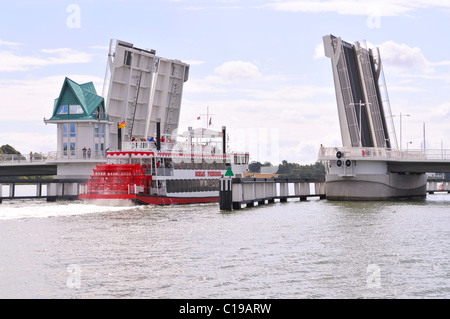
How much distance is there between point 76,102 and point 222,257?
4411 centimetres

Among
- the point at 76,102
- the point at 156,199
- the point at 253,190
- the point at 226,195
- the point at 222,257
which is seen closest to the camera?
the point at 222,257

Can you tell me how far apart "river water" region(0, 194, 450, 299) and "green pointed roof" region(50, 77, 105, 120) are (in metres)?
26.8

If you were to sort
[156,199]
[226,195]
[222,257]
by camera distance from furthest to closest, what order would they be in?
[156,199]
[226,195]
[222,257]

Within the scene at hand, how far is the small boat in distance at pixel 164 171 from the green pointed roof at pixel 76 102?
29.1ft

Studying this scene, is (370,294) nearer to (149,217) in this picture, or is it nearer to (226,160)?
(149,217)

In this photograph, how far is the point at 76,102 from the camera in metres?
63.4

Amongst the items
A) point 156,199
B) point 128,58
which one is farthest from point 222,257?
point 128,58

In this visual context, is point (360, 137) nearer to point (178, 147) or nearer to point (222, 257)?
point (178, 147)

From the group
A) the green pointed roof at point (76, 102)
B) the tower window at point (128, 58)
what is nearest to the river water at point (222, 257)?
the tower window at point (128, 58)

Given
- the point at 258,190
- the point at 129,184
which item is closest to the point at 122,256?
the point at 129,184

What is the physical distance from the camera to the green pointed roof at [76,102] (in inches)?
2463

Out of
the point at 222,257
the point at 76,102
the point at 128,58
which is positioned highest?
the point at 128,58

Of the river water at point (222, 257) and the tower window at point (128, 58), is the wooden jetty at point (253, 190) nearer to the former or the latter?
the river water at point (222, 257)

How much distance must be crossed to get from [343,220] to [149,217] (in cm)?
1011
